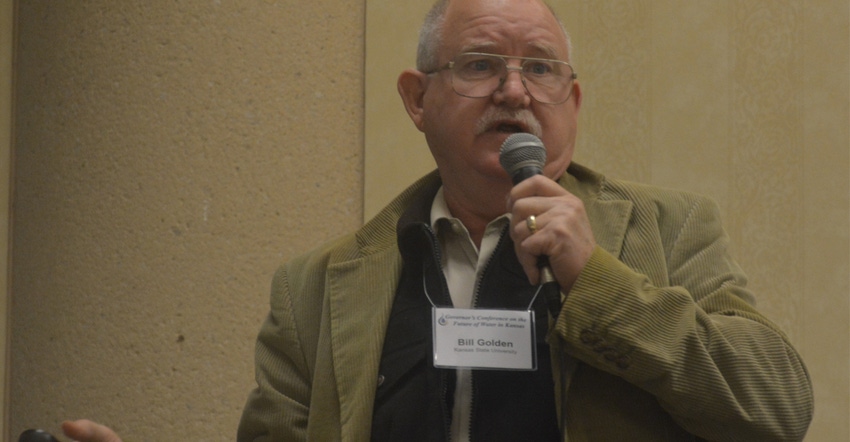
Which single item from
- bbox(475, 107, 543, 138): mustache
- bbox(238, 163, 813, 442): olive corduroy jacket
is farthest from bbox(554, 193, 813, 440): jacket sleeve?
bbox(475, 107, 543, 138): mustache

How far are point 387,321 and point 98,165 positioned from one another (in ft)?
4.33

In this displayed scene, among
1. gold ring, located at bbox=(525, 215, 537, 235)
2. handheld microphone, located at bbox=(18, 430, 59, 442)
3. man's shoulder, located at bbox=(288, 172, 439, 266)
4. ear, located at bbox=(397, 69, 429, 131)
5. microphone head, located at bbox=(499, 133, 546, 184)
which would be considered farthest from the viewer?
ear, located at bbox=(397, 69, 429, 131)

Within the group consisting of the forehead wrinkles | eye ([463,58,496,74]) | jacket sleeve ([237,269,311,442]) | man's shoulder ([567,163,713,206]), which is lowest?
jacket sleeve ([237,269,311,442])

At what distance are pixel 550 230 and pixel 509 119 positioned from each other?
51cm

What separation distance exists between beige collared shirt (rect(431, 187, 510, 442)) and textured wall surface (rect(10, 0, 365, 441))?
95 cm

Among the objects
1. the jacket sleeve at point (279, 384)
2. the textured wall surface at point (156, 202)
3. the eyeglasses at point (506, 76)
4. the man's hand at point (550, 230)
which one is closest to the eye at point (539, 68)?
the eyeglasses at point (506, 76)

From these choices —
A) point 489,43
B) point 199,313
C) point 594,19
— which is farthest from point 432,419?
point 594,19

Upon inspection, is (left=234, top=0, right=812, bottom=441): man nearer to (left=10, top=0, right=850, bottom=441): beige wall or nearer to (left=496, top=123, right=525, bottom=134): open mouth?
(left=496, top=123, right=525, bottom=134): open mouth

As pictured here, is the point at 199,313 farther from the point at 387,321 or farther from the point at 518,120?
the point at 518,120

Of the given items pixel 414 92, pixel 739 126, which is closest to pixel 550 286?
pixel 414 92

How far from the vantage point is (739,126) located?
3.14 meters

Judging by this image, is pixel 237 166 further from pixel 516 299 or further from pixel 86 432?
pixel 86 432

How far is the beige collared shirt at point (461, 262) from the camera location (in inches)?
80.7

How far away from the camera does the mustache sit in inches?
86.1
